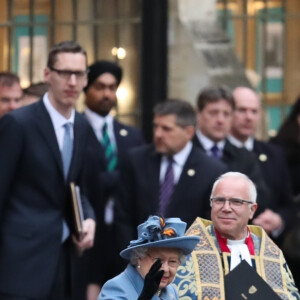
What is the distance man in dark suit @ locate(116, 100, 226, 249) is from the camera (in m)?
11.5

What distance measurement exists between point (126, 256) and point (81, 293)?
323cm

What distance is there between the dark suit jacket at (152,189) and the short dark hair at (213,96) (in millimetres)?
702

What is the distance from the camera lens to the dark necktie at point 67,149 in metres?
10.8

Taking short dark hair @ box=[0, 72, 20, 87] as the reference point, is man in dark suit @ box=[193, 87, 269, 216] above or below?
below

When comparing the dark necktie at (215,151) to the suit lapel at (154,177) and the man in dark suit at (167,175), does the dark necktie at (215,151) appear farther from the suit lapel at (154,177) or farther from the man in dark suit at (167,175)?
the suit lapel at (154,177)

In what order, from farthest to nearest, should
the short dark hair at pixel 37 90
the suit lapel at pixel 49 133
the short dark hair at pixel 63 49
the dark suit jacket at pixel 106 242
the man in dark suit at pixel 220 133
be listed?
1. the short dark hair at pixel 37 90
2. the dark suit jacket at pixel 106 242
3. the man in dark suit at pixel 220 133
4. the short dark hair at pixel 63 49
5. the suit lapel at pixel 49 133

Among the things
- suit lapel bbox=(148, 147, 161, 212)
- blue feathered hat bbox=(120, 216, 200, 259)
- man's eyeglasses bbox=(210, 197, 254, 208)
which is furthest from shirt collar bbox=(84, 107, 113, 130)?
blue feathered hat bbox=(120, 216, 200, 259)

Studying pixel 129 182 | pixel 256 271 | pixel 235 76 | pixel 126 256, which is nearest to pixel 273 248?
pixel 256 271

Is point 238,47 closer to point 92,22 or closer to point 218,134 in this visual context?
point 92,22

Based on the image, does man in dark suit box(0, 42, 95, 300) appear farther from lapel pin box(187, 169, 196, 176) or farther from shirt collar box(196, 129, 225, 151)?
shirt collar box(196, 129, 225, 151)

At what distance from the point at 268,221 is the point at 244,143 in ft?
2.67

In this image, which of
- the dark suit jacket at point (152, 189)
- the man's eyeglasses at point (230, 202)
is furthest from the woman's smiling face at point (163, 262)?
the dark suit jacket at point (152, 189)

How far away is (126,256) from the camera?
26.2 feet

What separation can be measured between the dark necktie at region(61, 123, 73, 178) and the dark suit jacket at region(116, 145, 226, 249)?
0.90 metres
